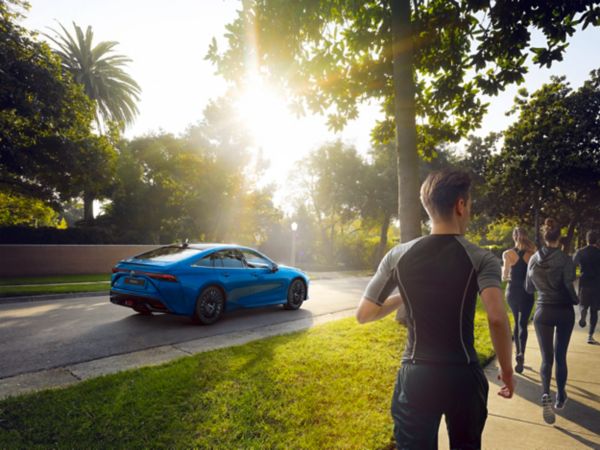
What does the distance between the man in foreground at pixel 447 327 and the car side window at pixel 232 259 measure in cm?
631

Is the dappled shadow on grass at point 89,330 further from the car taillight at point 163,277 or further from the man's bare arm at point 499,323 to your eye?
the man's bare arm at point 499,323

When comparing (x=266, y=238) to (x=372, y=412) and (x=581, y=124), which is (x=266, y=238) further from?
(x=372, y=412)

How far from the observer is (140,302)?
675cm

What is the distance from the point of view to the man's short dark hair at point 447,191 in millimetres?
1843

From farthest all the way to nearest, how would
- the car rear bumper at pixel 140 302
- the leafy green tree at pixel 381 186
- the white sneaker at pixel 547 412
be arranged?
the leafy green tree at pixel 381 186
the car rear bumper at pixel 140 302
the white sneaker at pixel 547 412

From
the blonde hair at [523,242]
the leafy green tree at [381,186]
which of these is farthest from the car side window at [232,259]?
the leafy green tree at [381,186]

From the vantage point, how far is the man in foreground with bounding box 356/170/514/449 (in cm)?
171

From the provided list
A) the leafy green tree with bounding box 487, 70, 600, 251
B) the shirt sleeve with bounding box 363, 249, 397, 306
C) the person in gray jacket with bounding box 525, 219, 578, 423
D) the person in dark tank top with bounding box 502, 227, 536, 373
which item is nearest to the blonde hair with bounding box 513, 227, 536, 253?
the person in dark tank top with bounding box 502, 227, 536, 373

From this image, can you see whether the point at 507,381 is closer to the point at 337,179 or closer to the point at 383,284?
the point at 383,284

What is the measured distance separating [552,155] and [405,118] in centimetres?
1628

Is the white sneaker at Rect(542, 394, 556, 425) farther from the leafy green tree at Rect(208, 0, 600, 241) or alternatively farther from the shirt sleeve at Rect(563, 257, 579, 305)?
the leafy green tree at Rect(208, 0, 600, 241)

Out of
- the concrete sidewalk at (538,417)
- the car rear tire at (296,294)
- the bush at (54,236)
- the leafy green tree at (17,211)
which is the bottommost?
the concrete sidewalk at (538,417)

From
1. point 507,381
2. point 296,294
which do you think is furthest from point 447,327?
point 296,294

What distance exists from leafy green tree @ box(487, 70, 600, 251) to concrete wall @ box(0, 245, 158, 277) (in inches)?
886
